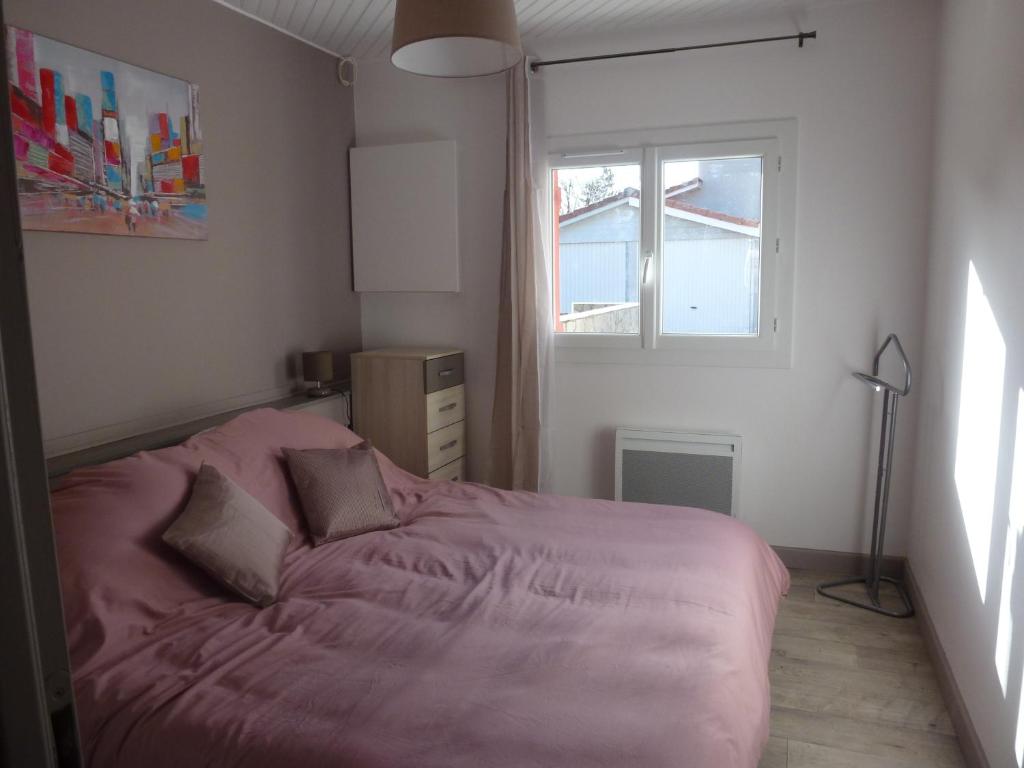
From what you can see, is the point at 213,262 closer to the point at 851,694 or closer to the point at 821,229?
the point at 821,229

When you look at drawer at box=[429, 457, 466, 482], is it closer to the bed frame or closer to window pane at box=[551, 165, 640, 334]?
the bed frame

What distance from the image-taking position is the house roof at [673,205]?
3.66 m

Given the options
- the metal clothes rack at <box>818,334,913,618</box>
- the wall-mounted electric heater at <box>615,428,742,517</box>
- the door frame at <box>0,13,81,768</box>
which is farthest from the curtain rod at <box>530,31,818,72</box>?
the door frame at <box>0,13,81,768</box>

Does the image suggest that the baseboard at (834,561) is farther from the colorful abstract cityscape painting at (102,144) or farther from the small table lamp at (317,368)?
the colorful abstract cityscape painting at (102,144)

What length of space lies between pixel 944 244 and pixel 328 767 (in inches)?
116

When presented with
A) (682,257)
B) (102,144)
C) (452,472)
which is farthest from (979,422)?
(102,144)

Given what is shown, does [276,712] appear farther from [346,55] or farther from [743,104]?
[346,55]

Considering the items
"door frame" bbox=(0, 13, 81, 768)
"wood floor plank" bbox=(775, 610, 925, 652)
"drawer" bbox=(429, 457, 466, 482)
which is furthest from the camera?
"drawer" bbox=(429, 457, 466, 482)

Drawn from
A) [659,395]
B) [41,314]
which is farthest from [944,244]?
[41,314]

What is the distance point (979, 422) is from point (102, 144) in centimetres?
308

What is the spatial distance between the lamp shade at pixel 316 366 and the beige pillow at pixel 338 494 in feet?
2.74

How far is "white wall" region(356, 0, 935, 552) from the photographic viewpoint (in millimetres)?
3391

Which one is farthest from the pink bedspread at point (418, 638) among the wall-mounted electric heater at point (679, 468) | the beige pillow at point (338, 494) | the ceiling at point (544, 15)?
the ceiling at point (544, 15)

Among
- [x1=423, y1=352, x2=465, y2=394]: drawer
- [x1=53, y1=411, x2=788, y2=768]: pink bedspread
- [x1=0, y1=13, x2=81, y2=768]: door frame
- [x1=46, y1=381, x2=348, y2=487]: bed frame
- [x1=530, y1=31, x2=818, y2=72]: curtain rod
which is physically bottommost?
[x1=53, y1=411, x2=788, y2=768]: pink bedspread
